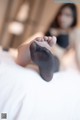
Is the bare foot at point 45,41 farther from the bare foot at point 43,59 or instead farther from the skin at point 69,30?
the skin at point 69,30

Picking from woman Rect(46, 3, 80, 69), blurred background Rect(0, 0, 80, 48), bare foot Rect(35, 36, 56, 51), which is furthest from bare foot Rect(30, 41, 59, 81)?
blurred background Rect(0, 0, 80, 48)

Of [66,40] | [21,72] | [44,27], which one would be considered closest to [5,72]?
[21,72]

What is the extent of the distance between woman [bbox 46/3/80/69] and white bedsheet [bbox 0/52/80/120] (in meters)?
0.68

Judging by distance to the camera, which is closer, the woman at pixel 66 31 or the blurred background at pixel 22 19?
the woman at pixel 66 31

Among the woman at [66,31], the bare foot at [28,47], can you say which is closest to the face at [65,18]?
the woman at [66,31]

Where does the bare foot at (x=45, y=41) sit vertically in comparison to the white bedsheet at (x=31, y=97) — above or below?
above

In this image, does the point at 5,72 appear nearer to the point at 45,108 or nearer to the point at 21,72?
the point at 21,72

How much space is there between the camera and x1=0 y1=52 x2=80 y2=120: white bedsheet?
71cm

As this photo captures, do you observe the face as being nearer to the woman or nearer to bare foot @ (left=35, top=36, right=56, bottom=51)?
the woman

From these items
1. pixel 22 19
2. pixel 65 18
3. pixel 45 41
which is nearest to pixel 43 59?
pixel 45 41

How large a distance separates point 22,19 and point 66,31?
504 mm

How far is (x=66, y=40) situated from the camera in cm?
147

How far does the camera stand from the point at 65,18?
1.44m

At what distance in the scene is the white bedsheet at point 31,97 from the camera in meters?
0.71
